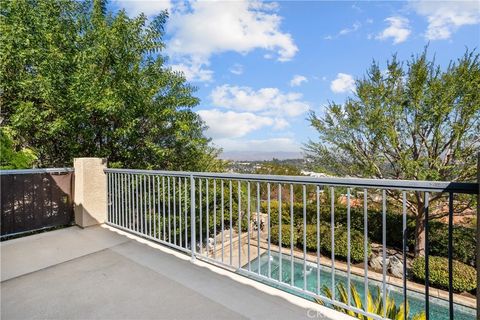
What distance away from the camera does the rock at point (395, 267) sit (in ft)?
28.7

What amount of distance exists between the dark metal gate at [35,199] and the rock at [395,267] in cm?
940

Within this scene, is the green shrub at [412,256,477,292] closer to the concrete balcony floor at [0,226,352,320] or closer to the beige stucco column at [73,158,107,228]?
the concrete balcony floor at [0,226,352,320]

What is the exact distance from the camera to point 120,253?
339 centimetres

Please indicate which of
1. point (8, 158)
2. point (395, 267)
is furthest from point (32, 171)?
point (395, 267)

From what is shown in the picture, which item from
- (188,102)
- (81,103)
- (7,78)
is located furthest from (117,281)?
(7,78)

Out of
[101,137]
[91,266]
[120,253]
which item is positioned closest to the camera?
[91,266]

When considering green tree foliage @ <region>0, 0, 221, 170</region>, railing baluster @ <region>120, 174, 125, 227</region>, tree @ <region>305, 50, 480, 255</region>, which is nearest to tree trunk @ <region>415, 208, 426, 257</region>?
tree @ <region>305, 50, 480, 255</region>

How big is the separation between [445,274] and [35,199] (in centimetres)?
979

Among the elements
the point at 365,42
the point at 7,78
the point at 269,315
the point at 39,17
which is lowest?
the point at 269,315

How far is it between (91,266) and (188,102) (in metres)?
4.97

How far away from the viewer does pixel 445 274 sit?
7449mm

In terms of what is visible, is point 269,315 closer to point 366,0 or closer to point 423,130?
point 366,0

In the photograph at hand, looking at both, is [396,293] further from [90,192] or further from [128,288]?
[90,192]

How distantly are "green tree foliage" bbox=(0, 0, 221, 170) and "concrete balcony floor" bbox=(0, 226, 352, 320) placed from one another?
10.0 ft
